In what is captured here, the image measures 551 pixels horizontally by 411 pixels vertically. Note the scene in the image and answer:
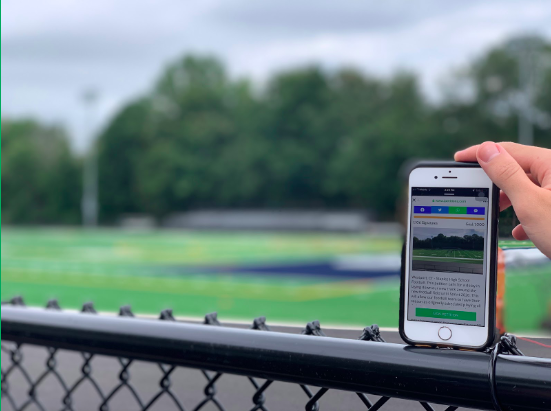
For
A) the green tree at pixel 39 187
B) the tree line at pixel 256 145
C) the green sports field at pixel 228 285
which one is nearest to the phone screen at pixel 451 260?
the green sports field at pixel 228 285

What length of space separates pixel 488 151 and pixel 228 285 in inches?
653

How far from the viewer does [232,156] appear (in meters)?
63.4

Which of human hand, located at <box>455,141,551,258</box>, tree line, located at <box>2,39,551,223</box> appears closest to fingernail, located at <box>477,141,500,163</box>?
human hand, located at <box>455,141,551,258</box>

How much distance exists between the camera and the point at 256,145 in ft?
206

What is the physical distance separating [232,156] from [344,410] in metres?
62.5

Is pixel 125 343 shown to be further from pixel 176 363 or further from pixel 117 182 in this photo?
pixel 117 182

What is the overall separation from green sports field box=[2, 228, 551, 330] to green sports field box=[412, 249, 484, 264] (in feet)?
18.5

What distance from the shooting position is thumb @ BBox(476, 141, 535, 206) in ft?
3.13

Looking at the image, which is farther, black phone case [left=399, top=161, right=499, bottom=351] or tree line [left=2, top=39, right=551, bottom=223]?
tree line [left=2, top=39, right=551, bottom=223]

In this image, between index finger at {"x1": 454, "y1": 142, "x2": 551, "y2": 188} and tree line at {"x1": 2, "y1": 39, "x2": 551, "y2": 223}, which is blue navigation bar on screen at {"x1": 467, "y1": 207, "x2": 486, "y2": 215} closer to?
index finger at {"x1": 454, "y1": 142, "x2": 551, "y2": 188}

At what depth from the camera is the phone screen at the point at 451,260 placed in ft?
3.43

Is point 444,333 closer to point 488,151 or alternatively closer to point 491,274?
point 491,274

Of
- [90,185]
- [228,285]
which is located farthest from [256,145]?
[228,285]

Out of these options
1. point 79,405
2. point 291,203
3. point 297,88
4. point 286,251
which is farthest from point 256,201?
point 79,405
